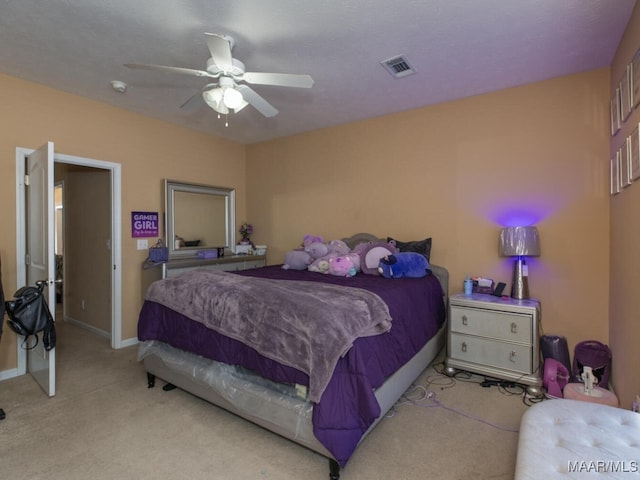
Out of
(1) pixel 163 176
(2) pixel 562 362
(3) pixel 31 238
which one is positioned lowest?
(2) pixel 562 362

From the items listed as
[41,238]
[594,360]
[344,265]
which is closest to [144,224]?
[41,238]

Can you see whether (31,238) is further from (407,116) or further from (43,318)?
(407,116)

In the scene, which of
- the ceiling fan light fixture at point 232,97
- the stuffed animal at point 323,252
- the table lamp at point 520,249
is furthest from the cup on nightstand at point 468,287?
the ceiling fan light fixture at point 232,97

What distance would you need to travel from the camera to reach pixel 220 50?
6.41ft

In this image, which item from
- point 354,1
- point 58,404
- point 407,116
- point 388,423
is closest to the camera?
point 354,1

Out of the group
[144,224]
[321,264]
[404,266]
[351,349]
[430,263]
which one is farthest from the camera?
[144,224]

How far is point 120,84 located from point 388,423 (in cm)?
365

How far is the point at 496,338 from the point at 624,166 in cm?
153

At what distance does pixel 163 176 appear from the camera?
4.11 meters

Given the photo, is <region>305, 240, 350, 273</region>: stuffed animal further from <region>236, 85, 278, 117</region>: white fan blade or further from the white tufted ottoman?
the white tufted ottoman

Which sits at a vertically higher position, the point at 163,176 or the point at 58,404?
the point at 163,176

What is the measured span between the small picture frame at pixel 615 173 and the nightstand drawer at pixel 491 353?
1.36 meters

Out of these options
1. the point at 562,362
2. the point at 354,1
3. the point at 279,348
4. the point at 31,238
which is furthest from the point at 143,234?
the point at 562,362

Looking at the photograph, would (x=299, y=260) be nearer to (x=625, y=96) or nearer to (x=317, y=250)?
(x=317, y=250)
